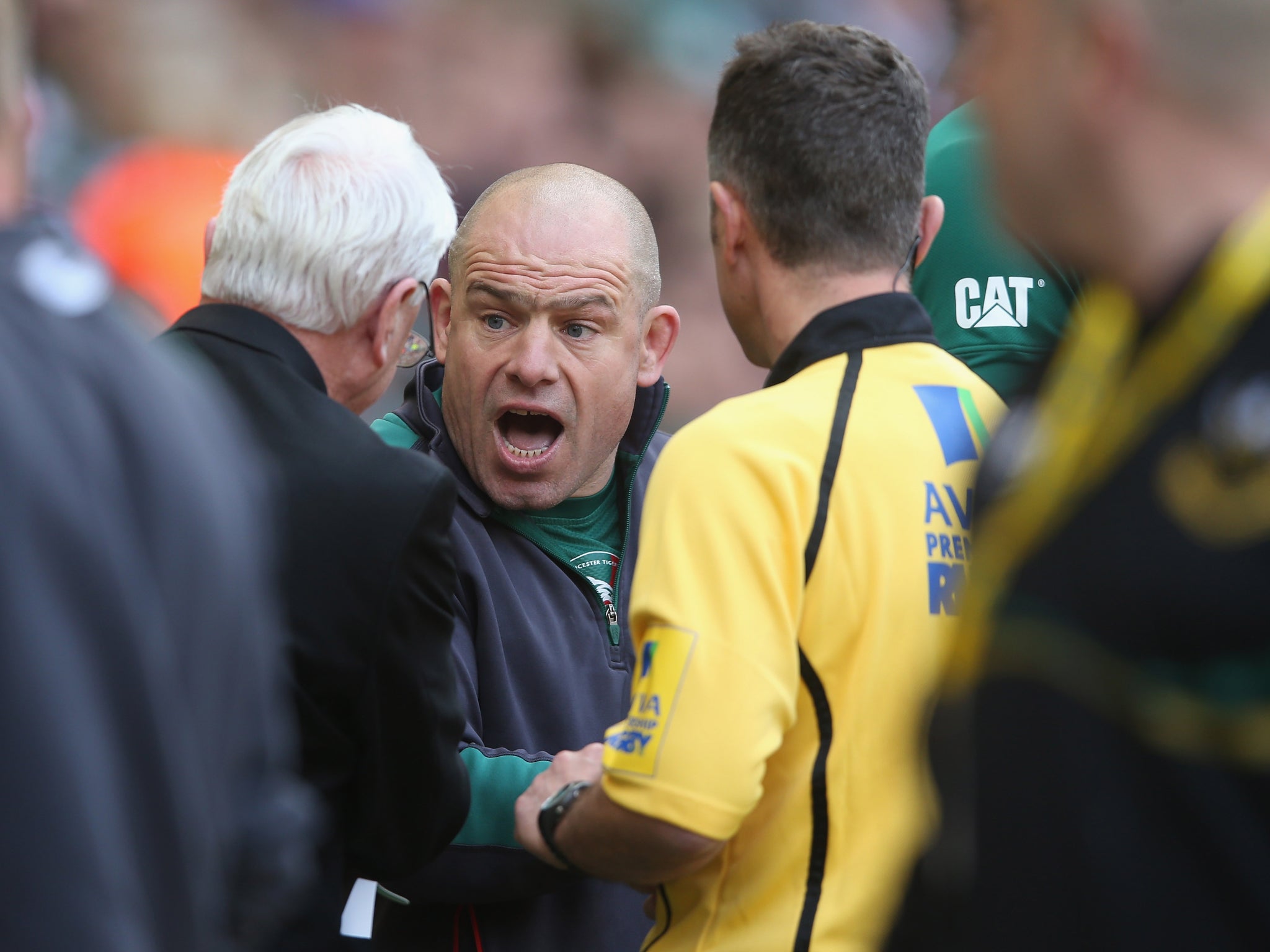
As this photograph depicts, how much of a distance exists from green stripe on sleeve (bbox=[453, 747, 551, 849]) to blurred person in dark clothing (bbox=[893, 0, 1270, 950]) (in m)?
1.23

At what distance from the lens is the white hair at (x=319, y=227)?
6.42 ft

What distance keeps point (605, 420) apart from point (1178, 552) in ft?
6.58

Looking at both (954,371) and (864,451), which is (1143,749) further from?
(954,371)

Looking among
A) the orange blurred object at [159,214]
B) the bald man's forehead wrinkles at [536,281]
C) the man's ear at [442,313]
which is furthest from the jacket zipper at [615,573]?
the orange blurred object at [159,214]

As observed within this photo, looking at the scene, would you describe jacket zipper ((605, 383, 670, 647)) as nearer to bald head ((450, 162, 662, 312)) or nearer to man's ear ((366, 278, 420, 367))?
bald head ((450, 162, 662, 312))

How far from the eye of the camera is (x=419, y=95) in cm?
461

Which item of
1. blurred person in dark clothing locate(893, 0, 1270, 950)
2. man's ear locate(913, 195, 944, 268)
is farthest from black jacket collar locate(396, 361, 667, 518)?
blurred person in dark clothing locate(893, 0, 1270, 950)

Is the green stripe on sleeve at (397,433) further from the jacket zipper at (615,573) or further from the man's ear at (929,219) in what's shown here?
the man's ear at (929,219)

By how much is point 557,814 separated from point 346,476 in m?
0.54

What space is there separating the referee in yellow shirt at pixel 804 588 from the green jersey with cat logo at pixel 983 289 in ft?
2.84

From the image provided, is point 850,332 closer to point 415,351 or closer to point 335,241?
point 335,241

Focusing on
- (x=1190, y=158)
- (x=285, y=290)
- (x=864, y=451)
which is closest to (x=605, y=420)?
(x=285, y=290)

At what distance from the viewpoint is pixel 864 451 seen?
1.65 meters

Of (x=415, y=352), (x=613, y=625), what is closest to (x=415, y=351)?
(x=415, y=352)
